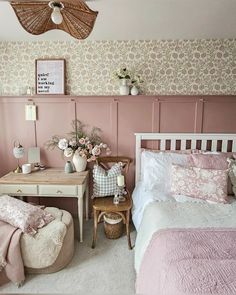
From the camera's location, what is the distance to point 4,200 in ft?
7.63

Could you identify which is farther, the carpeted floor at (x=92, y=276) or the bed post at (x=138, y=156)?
the bed post at (x=138, y=156)

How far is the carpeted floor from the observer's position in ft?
6.37

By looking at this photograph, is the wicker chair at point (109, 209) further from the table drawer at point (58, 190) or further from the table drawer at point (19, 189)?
the table drawer at point (19, 189)

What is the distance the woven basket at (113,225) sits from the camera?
8.53 feet

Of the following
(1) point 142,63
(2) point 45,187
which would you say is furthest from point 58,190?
(1) point 142,63

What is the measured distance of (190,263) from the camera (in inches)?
51.1

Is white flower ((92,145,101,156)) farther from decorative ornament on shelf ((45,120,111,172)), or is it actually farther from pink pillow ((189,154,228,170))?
pink pillow ((189,154,228,170))

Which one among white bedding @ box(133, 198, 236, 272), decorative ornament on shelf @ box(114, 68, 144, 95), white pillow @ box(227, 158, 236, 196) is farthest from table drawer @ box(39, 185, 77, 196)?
white pillow @ box(227, 158, 236, 196)

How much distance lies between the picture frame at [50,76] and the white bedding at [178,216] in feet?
5.76

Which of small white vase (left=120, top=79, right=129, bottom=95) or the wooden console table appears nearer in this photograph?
the wooden console table

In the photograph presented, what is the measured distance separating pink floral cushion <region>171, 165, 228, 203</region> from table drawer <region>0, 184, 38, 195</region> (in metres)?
1.52

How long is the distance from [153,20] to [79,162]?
5.75 feet

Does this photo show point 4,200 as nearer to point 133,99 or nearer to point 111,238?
point 111,238

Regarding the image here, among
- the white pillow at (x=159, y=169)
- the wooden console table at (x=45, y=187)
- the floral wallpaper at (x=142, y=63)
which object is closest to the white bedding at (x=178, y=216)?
the white pillow at (x=159, y=169)
